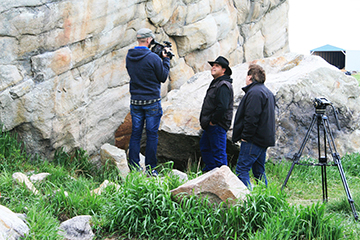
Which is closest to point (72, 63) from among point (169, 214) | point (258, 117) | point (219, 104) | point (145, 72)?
point (145, 72)

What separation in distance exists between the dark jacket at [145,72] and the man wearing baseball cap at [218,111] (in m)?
0.84

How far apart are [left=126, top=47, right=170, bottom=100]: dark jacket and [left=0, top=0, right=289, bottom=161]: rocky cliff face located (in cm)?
129

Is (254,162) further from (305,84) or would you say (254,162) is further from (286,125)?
(305,84)

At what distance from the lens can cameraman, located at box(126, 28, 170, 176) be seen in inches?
224

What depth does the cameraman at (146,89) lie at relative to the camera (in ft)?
18.6

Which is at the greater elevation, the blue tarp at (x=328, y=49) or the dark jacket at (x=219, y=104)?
the dark jacket at (x=219, y=104)

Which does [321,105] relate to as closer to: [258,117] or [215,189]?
[258,117]

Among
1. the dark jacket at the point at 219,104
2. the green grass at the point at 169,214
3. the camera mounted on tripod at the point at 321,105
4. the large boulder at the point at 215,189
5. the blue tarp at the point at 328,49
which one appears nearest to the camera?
the green grass at the point at 169,214

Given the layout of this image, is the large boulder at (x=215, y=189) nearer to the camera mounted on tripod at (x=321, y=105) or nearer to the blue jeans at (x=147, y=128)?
the camera mounted on tripod at (x=321, y=105)

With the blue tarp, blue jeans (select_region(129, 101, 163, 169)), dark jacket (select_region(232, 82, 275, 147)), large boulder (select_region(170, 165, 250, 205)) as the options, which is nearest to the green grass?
large boulder (select_region(170, 165, 250, 205))

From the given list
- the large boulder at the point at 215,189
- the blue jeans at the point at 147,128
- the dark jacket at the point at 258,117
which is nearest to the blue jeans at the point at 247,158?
the dark jacket at the point at 258,117

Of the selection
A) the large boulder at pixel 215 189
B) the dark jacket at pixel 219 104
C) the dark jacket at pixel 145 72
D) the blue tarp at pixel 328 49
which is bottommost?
the blue tarp at pixel 328 49

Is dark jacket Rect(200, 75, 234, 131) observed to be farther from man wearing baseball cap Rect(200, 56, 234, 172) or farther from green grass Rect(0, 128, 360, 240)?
green grass Rect(0, 128, 360, 240)

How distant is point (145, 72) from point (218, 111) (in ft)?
4.31
